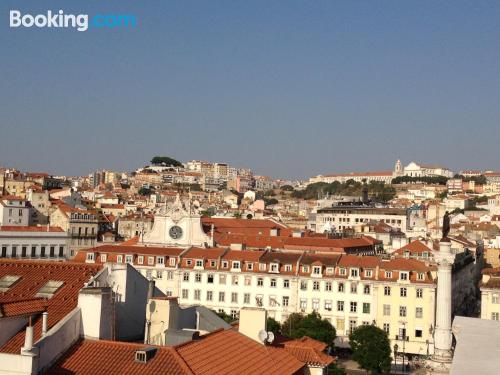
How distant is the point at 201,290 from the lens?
62.4m

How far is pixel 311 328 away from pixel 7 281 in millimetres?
32505

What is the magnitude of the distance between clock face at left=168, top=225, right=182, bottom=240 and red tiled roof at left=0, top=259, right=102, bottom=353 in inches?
2045

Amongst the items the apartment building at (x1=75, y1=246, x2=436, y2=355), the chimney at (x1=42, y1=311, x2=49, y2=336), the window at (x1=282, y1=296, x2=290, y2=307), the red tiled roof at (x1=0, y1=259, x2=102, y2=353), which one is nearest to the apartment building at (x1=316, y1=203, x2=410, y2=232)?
the apartment building at (x1=75, y1=246, x2=436, y2=355)

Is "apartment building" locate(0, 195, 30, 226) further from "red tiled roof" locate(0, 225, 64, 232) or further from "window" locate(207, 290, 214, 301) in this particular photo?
"window" locate(207, 290, 214, 301)

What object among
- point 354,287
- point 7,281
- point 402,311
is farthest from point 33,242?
point 7,281

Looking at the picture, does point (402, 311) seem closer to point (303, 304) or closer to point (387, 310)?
point (387, 310)

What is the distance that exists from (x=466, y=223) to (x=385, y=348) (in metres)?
88.8

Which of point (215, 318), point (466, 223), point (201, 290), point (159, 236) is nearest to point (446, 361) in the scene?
point (215, 318)

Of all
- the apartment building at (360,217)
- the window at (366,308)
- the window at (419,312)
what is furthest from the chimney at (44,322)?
the apartment building at (360,217)

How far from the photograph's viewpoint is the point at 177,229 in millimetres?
75500

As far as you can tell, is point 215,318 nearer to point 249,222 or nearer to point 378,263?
point 378,263

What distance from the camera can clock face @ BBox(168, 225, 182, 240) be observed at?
75375 mm

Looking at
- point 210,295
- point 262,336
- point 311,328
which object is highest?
point 262,336

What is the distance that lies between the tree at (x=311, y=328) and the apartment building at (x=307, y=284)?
4495 millimetres
